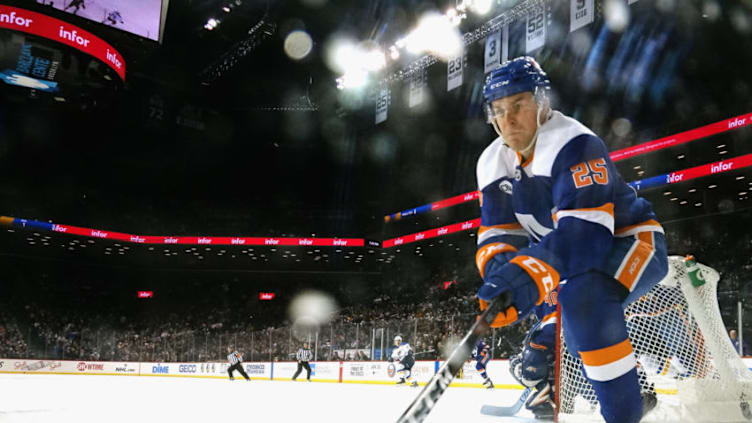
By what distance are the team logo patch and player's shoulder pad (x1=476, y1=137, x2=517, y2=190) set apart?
2 cm

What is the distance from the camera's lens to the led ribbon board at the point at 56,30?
740 cm

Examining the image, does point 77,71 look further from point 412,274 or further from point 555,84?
point 412,274

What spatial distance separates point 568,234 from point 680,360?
123 centimetres

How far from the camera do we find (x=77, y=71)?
8.56 meters

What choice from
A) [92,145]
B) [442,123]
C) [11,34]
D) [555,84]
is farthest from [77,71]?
[92,145]

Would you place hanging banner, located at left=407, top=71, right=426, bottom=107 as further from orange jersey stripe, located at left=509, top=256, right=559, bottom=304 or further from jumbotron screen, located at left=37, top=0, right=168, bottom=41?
orange jersey stripe, located at left=509, top=256, right=559, bottom=304

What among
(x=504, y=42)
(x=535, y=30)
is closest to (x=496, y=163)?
(x=535, y=30)

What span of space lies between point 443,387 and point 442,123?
17.3 m

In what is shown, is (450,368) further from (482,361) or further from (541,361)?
(482,361)

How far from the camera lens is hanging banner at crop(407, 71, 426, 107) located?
13.4 m

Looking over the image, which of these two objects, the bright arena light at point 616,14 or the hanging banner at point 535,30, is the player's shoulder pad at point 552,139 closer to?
the hanging banner at point 535,30

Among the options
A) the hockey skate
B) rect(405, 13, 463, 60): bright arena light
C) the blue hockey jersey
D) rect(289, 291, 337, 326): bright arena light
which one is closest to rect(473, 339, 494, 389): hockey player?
rect(405, 13, 463, 60): bright arena light

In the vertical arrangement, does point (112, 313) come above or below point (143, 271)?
below

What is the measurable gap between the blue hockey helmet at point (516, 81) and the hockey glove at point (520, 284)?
50 cm
